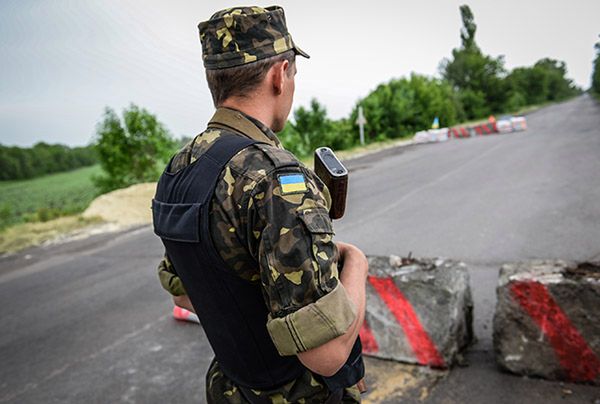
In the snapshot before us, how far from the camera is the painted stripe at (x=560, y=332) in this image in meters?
2.60

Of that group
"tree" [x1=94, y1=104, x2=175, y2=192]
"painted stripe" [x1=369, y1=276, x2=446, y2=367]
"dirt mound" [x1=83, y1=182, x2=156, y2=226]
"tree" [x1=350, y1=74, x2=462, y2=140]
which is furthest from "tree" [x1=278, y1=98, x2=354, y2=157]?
"painted stripe" [x1=369, y1=276, x2=446, y2=367]

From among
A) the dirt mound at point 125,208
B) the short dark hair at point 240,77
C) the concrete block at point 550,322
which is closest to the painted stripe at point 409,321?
the concrete block at point 550,322

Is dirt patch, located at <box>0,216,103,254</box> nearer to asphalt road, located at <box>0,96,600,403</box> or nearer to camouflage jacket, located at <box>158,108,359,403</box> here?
asphalt road, located at <box>0,96,600,403</box>

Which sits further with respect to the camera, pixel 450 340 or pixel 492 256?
pixel 492 256

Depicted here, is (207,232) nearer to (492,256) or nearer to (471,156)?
(492,256)

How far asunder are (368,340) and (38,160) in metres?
44.3

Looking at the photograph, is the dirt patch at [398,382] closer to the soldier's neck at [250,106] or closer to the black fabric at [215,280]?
the black fabric at [215,280]

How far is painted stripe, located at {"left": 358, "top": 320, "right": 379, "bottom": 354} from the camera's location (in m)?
3.22

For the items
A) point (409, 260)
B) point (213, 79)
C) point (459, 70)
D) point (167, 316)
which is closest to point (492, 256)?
point (409, 260)

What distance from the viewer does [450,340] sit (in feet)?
9.71

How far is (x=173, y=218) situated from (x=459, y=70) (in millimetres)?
55351

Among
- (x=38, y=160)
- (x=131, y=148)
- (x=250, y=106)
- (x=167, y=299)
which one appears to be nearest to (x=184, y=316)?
(x=167, y=299)

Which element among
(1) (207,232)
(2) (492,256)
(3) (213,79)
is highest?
(3) (213,79)

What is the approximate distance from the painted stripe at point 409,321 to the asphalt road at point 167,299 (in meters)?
0.14
